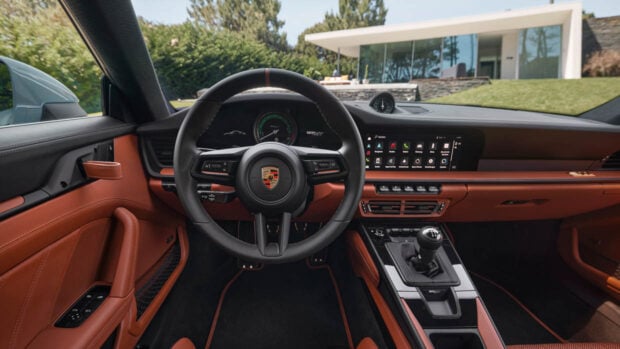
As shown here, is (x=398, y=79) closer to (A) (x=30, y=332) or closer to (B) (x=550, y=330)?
(B) (x=550, y=330)

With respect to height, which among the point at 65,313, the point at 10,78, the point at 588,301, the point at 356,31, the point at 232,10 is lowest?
the point at 588,301

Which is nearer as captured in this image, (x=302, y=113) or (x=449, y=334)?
(x=449, y=334)

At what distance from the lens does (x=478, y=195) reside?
1.89m

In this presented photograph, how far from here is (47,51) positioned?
5.00ft

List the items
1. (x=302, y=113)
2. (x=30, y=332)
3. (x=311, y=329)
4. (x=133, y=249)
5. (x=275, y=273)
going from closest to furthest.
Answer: (x=30, y=332) → (x=133, y=249) → (x=302, y=113) → (x=311, y=329) → (x=275, y=273)

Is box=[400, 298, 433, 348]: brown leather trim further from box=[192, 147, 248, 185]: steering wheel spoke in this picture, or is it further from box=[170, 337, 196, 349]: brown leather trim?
box=[170, 337, 196, 349]: brown leather trim

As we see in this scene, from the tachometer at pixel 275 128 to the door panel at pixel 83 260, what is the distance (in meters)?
0.67

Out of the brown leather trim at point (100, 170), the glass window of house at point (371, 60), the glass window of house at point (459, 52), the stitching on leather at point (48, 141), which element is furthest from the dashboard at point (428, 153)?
the glass window of house at point (371, 60)

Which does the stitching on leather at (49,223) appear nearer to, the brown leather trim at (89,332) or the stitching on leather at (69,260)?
the stitching on leather at (69,260)

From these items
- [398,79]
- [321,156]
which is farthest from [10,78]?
[398,79]

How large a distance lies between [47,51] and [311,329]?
2047 millimetres

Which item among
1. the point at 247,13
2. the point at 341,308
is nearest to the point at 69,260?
the point at 341,308

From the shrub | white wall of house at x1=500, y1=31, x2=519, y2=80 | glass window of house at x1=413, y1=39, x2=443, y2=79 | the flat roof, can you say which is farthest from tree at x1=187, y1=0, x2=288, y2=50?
the shrub

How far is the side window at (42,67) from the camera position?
1.38 meters
